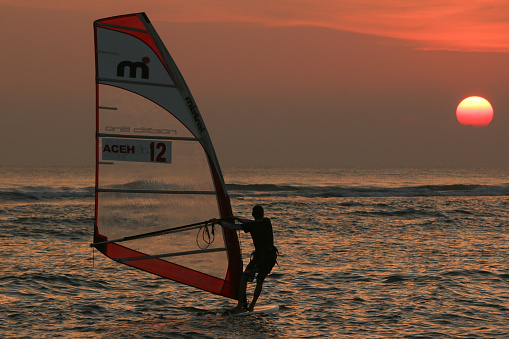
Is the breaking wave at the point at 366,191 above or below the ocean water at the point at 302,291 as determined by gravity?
below

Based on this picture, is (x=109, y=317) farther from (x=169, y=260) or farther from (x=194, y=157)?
(x=194, y=157)

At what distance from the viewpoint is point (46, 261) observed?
12.8 meters

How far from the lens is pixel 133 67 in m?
7.12

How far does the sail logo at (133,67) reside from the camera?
7094 millimetres

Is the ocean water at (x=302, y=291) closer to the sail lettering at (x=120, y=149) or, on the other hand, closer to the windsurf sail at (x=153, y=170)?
the windsurf sail at (x=153, y=170)

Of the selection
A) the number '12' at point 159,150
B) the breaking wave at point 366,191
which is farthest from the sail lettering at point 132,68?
the breaking wave at point 366,191

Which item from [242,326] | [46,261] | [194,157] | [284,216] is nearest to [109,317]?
[242,326]

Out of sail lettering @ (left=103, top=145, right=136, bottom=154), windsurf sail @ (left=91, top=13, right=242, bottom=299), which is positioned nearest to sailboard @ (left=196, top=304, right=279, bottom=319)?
windsurf sail @ (left=91, top=13, right=242, bottom=299)

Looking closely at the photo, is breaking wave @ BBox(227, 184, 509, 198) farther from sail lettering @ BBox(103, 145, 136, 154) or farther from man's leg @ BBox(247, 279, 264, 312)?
sail lettering @ BBox(103, 145, 136, 154)

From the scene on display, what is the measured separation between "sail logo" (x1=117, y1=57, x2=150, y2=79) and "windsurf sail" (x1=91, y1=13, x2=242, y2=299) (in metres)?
0.01

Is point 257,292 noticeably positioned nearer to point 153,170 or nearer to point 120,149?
point 153,170

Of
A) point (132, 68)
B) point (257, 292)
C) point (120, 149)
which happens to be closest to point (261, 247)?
point (257, 292)

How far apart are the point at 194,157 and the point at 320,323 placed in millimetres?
2821

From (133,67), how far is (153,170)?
130cm
